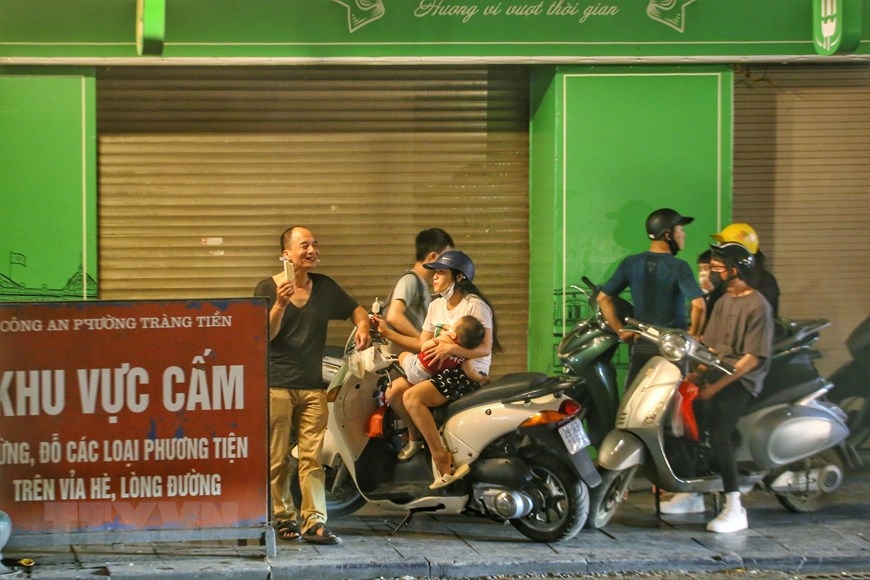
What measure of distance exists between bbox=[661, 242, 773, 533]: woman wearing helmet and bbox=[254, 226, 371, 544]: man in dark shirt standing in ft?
7.67

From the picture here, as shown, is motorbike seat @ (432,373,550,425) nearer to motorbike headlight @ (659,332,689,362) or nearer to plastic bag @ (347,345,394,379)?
plastic bag @ (347,345,394,379)

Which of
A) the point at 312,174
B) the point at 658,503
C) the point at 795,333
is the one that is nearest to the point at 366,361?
the point at 658,503

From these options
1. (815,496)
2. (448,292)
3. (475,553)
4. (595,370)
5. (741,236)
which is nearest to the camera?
(475,553)

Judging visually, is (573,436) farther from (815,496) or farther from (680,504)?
(815,496)

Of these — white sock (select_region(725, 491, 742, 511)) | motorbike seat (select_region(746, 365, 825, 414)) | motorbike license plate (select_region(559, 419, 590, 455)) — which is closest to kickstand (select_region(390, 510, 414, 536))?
motorbike license plate (select_region(559, 419, 590, 455))

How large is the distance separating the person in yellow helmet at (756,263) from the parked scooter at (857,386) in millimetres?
638

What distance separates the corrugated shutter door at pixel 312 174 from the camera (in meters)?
10.2

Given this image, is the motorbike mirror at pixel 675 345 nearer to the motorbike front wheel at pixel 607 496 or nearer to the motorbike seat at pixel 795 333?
the motorbike front wheel at pixel 607 496

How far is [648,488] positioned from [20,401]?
481 cm

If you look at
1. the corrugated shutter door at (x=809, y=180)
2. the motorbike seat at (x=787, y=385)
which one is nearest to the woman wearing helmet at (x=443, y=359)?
the motorbike seat at (x=787, y=385)

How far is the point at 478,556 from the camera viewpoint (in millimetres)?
7488

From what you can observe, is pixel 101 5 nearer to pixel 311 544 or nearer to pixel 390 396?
pixel 390 396

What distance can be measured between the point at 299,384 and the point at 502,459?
4.32 ft

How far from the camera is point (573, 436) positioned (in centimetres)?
782
